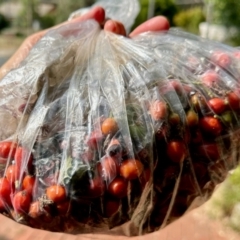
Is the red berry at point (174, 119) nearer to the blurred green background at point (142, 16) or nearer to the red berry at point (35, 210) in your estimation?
the red berry at point (35, 210)

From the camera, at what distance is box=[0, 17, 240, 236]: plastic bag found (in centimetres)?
51

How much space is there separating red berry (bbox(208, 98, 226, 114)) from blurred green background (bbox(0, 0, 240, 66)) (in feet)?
11.1

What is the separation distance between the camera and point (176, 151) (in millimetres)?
519

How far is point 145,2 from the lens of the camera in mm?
5027

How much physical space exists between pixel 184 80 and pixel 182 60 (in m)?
0.04

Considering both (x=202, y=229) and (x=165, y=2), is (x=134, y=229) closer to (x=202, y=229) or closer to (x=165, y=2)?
(x=202, y=229)

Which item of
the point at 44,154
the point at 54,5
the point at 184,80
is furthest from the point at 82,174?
the point at 54,5

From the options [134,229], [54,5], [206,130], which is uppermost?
[206,130]

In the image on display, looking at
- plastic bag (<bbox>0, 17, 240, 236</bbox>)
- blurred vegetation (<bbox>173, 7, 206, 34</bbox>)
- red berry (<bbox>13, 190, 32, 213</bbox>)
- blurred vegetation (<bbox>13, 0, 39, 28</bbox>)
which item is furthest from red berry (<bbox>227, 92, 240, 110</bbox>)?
blurred vegetation (<bbox>13, 0, 39, 28</bbox>)

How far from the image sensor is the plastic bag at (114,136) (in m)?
0.51

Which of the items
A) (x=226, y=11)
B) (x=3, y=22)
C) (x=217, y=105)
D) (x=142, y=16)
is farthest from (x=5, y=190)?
(x=3, y=22)

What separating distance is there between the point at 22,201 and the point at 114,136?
11cm

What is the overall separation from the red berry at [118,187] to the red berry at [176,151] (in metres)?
0.05

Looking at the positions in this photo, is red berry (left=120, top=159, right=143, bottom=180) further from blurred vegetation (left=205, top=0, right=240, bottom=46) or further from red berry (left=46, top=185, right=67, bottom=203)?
blurred vegetation (left=205, top=0, right=240, bottom=46)
